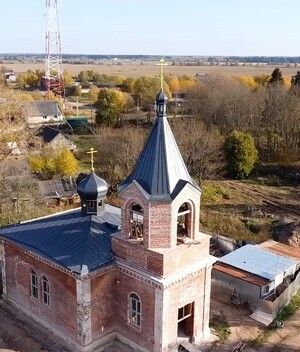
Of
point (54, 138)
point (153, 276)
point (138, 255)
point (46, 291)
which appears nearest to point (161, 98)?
point (138, 255)

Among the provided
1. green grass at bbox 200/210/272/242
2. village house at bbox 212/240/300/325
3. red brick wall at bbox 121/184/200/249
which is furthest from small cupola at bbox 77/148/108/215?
green grass at bbox 200/210/272/242

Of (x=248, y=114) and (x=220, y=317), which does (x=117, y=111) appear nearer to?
(x=248, y=114)

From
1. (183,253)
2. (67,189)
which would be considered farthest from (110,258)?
(67,189)

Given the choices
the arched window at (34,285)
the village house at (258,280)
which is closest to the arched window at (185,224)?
the village house at (258,280)

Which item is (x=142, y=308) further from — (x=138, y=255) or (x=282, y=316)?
(x=282, y=316)

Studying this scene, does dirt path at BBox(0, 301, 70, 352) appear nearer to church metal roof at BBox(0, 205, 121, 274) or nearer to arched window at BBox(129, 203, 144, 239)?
church metal roof at BBox(0, 205, 121, 274)
